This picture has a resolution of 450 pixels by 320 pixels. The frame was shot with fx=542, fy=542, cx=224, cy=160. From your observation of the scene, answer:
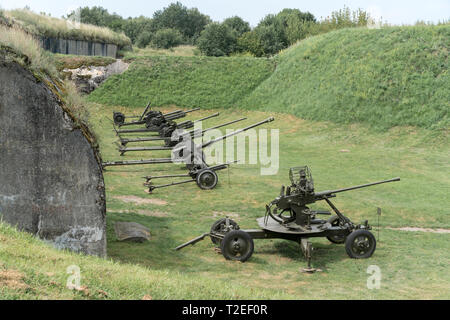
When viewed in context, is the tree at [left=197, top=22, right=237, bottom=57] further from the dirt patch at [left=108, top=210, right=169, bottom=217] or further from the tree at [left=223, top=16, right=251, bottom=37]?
the dirt patch at [left=108, top=210, right=169, bottom=217]

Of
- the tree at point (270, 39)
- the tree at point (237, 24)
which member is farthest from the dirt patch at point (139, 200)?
the tree at point (237, 24)

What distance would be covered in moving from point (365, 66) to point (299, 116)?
5.10m

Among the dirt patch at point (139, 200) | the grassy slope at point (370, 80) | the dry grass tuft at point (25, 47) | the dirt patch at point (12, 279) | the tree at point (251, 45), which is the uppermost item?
the tree at point (251, 45)

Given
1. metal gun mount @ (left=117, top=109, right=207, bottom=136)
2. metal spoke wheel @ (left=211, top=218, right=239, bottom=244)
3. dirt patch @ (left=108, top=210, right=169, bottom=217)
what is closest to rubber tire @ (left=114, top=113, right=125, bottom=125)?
metal gun mount @ (left=117, top=109, right=207, bottom=136)

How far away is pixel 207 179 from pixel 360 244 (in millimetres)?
→ 7115

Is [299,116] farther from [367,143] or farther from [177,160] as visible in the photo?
[177,160]

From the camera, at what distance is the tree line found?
176ft

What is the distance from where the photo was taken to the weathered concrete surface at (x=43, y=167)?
28.7 ft

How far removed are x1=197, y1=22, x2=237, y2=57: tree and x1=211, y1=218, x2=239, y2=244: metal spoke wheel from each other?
43827 mm

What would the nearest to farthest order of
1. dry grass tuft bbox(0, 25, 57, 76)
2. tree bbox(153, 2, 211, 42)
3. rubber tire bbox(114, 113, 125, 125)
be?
dry grass tuft bbox(0, 25, 57, 76) → rubber tire bbox(114, 113, 125, 125) → tree bbox(153, 2, 211, 42)

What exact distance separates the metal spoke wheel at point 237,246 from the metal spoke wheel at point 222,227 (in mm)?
492

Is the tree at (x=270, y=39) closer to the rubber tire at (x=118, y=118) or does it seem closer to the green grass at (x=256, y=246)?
the rubber tire at (x=118, y=118)

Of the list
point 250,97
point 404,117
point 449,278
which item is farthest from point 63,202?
point 250,97

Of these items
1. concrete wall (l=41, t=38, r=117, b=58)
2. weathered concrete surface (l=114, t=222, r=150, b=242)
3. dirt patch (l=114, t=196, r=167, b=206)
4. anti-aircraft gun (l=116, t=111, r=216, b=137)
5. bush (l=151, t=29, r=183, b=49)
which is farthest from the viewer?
bush (l=151, t=29, r=183, b=49)
